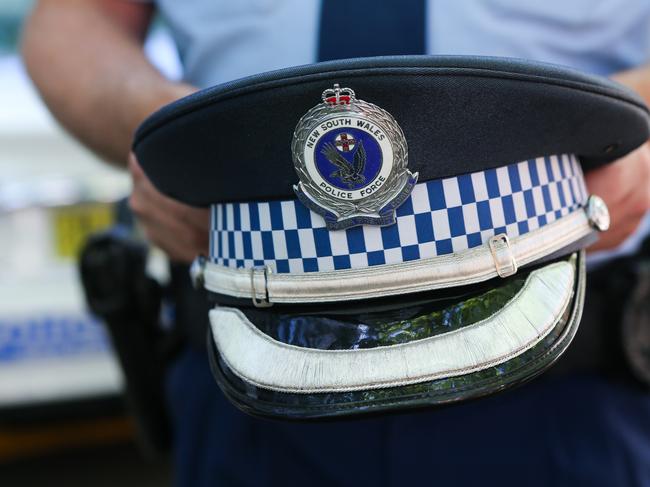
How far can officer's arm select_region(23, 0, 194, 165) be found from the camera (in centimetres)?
89

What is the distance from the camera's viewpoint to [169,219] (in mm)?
817

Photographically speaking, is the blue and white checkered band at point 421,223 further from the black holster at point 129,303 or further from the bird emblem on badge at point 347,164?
the black holster at point 129,303

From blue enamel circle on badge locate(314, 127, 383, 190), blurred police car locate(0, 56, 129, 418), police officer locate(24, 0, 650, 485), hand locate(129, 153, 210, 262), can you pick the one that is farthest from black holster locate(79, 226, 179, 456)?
blurred police car locate(0, 56, 129, 418)

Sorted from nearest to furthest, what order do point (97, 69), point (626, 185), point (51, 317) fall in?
point (626, 185)
point (97, 69)
point (51, 317)

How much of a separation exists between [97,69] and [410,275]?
0.59 metres

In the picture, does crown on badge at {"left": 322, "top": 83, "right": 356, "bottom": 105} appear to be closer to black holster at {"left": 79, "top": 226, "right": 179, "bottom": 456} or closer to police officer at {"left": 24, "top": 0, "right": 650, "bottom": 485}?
police officer at {"left": 24, "top": 0, "right": 650, "bottom": 485}

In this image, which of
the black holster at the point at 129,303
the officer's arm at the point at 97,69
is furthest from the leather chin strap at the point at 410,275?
the black holster at the point at 129,303

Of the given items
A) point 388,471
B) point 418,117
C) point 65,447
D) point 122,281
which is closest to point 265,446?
point 388,471

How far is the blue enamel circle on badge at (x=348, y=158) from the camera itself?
580 mm

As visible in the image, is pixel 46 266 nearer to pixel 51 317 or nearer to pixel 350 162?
pixel 51 317

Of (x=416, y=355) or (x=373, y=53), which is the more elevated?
(x=373, y=53)

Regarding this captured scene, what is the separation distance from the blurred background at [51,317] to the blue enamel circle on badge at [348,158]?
1.40m

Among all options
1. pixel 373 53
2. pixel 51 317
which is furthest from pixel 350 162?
pixel 51 317

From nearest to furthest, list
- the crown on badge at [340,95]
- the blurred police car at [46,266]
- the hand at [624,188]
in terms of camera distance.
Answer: the crown on badge at [340,95]
the hand at [624,188]
the blurred police car at [46,266]
